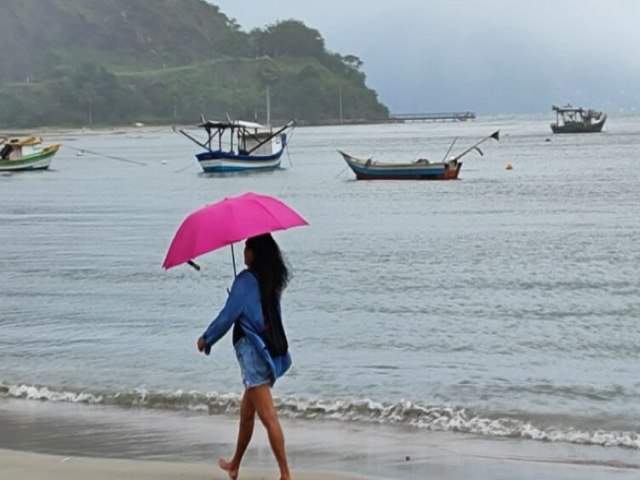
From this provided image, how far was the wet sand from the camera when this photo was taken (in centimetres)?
732

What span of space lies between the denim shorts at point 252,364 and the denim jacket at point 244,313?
0.06 meters

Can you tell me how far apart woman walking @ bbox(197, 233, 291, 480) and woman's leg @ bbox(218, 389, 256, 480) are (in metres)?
0.28

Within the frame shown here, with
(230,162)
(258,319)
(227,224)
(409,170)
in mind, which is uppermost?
(227,224)

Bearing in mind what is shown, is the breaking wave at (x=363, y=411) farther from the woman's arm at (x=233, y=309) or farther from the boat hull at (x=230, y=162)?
the boat hull at (x=230, y=162)

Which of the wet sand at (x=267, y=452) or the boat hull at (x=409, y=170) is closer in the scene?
the wet sand at (x=267, y=452)

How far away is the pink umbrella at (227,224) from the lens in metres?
6.09

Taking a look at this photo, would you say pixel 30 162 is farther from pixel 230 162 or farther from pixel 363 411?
pixel 363 411

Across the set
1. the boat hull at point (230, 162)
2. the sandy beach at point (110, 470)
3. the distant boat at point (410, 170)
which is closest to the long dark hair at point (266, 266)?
the sandy beach at point (110, 470)

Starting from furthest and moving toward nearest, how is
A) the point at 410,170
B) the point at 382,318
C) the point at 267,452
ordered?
the point at 410,170 < the point at 382,318 < the point at 267,452

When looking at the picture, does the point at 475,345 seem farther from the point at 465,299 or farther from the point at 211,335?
the point at 211,335

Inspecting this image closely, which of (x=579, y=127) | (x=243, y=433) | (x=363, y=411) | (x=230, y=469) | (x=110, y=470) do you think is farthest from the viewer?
(x=579, y=127)

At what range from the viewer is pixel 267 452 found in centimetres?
794

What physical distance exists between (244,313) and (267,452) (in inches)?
82.1

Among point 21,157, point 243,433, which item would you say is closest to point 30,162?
point 21,157
